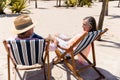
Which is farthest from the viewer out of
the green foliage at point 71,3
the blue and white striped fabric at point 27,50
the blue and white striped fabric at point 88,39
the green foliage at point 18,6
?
the green foliage at point 71,3

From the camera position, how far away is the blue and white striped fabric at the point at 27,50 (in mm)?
4070

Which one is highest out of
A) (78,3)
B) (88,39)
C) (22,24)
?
(22,24)

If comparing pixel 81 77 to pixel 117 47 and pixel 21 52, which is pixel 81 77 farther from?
pixel 117 47

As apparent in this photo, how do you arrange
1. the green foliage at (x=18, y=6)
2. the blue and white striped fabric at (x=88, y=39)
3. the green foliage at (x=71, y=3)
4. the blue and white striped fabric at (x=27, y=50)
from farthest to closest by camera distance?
the green foliage at (x=71, y=3) < the green foliage at (x=18, y=6) < the blue and white striped fabric at (x=88, y=39) < the blue and white striped fabric at (x=27, y=50)

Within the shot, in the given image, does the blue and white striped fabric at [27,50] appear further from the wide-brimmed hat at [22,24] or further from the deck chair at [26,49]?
the wide-brimmed hat at [22,24]

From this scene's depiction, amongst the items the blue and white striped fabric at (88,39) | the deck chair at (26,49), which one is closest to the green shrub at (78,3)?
the blue and white striped fabric at (88,39)

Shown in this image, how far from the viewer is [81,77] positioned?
4.93 metres

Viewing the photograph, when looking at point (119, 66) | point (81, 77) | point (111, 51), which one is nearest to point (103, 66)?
point (119, 66)

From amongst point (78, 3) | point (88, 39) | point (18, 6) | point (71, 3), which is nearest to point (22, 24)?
point (88, 39)

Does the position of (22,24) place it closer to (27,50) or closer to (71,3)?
(27,50)

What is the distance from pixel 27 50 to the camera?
4191 millimetres

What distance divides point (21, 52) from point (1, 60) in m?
1.76

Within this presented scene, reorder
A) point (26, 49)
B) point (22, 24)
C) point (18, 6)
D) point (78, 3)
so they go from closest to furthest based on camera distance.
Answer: point (26, 49) < point (22, 24) < point (18, 6) < point (78, 3)

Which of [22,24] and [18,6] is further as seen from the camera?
[18,6]
